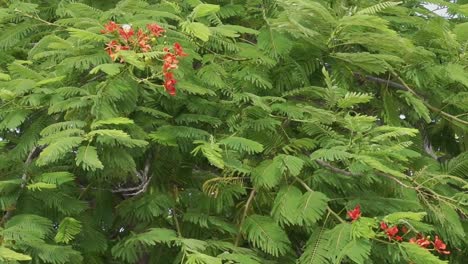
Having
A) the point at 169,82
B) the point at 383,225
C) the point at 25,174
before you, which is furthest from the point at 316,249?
the point at 25,174

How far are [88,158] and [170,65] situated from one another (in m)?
0.55

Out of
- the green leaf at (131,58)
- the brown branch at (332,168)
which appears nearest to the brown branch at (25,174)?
the green leaf at (131,58)

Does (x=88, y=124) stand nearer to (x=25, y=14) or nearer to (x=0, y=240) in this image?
(x=0, y=240)

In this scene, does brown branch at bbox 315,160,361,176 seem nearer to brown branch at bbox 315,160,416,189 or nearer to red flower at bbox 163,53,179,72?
brown branch at bbox 315,160,416,189

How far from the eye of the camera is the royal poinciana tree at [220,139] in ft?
10.4

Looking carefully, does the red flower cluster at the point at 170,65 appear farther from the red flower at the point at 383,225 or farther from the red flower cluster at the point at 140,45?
the red flower at the point at 383,225

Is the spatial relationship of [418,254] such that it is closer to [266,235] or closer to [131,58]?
[266,235]

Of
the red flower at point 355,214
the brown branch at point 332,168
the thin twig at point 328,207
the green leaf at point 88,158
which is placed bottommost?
the thin twig at point 328,207

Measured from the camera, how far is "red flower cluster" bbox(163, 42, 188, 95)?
10.4 feet

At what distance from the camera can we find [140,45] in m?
3.21

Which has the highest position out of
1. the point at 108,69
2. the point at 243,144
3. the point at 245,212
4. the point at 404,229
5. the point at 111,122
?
the point at 108,69

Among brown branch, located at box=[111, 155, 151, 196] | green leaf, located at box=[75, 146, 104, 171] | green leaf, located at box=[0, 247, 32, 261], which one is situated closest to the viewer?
green leaf, located at box=[0, 247, 32, 261]

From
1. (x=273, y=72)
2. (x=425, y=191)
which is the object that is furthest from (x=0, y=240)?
(x=425, y=191)

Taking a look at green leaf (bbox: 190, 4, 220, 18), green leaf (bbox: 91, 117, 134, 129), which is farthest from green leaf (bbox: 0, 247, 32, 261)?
green leaf (bbox: 190, 4, 220, 18)
